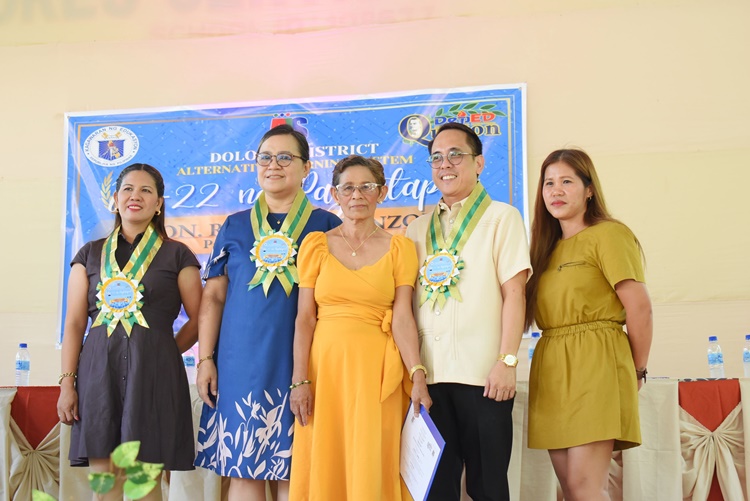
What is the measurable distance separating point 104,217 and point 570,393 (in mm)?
3339

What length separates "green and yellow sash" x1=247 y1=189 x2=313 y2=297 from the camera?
2469 mm

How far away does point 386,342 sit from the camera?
2344 mm

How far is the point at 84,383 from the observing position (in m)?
2.50

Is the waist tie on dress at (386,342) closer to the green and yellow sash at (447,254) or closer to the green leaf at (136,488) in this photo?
the green and yellow sash at (447,254)

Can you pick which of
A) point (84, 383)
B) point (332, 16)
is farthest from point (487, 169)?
point (84, 383)

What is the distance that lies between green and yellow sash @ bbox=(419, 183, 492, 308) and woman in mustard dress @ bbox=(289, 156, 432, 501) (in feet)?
0.18

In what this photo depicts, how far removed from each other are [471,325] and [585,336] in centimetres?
34

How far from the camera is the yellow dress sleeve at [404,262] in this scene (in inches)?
94.0

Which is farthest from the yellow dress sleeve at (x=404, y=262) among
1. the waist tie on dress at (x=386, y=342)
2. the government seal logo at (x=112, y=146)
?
the government seal logo at (x=112, y=146)

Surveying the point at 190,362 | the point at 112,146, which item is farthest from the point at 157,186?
the point at 112,146

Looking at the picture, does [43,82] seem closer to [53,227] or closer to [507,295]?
[53,227]

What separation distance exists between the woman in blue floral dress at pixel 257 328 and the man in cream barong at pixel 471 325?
44 cm

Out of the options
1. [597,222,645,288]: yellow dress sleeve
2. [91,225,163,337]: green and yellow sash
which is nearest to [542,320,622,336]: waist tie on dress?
[597,222,645,288]: yellow dress sleeve

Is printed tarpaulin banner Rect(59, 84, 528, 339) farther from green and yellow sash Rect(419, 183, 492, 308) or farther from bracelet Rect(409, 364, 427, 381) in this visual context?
bracelet Rect(409, 364, 427, 381)
